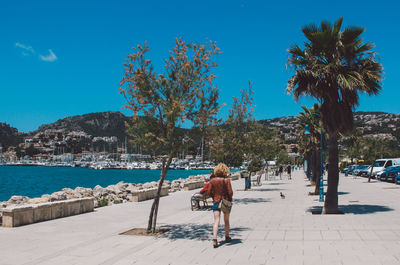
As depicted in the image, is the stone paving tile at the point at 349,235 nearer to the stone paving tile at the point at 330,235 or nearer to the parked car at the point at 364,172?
the stone paving tile at the point at 330,235

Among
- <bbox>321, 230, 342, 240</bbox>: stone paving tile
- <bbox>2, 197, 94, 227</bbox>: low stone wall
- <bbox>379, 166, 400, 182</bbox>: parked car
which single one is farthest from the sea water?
<bbox>321, 230, 342, 240</bbox>: stone paving tile

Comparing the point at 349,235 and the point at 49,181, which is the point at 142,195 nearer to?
the point at 349,235

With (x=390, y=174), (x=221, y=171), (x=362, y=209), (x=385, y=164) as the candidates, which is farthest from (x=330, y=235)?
(x=385, y=164)

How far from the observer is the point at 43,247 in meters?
8.20

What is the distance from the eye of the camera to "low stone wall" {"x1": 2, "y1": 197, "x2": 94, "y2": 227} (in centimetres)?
1052

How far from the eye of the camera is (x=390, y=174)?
35.6 m

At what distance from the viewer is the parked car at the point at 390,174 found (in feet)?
115

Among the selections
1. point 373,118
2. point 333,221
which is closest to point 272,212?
point 333,221

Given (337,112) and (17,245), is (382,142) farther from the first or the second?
(17,245)

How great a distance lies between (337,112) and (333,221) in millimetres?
3934

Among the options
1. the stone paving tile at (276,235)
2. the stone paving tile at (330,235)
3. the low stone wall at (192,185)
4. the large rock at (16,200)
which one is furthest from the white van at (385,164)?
the stone paving tile at (276,235)

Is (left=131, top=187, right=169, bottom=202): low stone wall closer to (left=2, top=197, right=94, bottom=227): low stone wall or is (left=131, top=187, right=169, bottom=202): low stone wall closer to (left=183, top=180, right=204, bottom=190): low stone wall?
(left=2, top=197, right=94, bottom=227): low stone wall

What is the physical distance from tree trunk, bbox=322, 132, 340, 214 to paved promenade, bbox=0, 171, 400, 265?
0.59 meters

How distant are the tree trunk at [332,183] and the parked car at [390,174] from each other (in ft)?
81.5
